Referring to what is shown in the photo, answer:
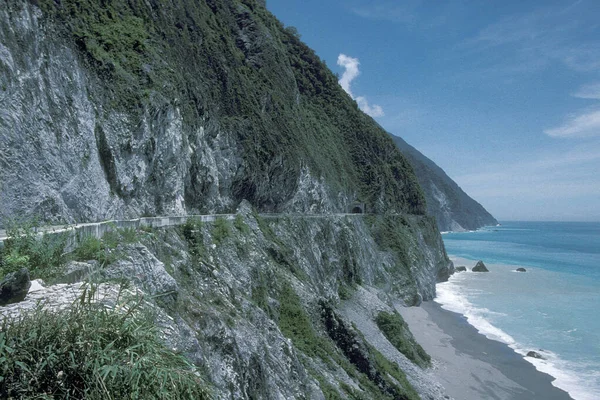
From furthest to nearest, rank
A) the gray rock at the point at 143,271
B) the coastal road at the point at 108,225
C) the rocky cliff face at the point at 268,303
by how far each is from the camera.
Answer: the coastal road at the point at 108,225
the rocky cliff face at the point at 268,303
the gray rock at the point at 143,271

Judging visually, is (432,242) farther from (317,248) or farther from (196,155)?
(196,155)

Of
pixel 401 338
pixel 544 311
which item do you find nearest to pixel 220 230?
pixel 401 338

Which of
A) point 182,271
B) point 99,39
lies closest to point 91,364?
point 182,271

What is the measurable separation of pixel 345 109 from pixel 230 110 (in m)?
40.8

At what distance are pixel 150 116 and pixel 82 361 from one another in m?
23.4

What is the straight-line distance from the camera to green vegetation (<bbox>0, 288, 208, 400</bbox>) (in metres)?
4.67

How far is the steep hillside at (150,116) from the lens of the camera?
704 inches

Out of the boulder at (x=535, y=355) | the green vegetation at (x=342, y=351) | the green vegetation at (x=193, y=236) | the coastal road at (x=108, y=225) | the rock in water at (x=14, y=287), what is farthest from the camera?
the boulder at (x=535, y=355)

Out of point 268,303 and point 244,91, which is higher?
point 244,91

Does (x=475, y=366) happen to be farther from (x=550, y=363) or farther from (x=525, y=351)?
(x=525, y=351)

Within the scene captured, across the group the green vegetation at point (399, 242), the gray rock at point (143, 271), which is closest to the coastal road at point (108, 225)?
the gray rock at point (143, 271)

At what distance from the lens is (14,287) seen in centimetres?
749

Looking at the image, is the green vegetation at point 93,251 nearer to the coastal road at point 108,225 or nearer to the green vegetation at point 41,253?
the green vegetation at point 41,253

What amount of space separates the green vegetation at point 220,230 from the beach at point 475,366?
60.3 ft
